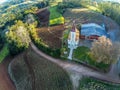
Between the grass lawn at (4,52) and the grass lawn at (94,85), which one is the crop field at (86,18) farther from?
the grass lawn at (94,85)

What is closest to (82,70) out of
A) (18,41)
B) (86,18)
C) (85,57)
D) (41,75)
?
(85,57)

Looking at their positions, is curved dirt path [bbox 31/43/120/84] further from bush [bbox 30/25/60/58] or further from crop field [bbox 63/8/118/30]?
crop field [bbox 63/8/118/30]

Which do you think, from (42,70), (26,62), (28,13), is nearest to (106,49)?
(42,70)

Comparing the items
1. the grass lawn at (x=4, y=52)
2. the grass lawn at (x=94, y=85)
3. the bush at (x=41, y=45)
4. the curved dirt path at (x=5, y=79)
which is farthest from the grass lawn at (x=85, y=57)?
the grass lawn at (x=4, y=52)

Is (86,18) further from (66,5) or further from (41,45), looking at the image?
(41,45)

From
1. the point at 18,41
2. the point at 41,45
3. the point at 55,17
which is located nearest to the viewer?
the point at 18,41

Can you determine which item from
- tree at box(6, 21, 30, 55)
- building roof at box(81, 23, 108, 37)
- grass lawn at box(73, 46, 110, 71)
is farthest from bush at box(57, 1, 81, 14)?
grass lawn at box(73, 46, 110, 71)
